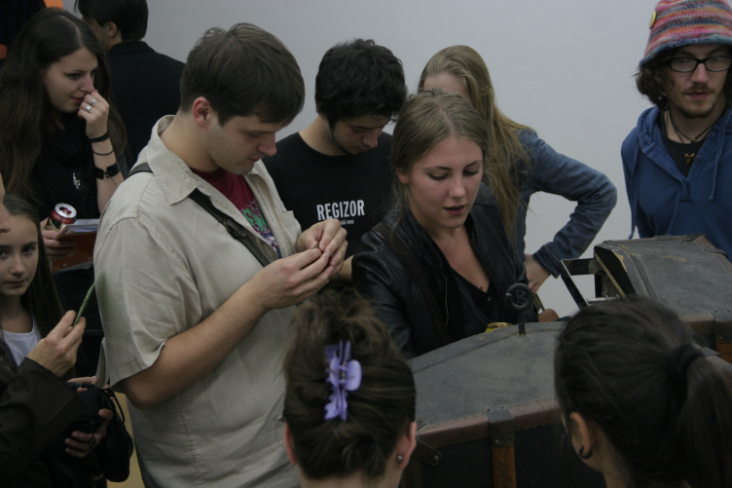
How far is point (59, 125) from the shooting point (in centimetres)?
223

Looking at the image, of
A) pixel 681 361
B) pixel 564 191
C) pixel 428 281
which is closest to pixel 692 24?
pixel 564 191

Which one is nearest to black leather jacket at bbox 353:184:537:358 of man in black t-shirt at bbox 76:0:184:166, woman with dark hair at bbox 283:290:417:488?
woman with dark hair at bbox 283:290:417:488

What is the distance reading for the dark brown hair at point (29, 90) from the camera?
6.85 ft

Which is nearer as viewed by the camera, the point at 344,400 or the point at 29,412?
the point at 344,400

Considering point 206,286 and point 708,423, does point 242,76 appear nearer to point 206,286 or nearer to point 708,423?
point 206,286

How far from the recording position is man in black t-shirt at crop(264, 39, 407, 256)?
185 cm

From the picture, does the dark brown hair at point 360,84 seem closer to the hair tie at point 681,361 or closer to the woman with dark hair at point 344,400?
the woman with dark hair at point 344,400

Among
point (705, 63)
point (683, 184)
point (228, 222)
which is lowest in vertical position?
point (683, 184)

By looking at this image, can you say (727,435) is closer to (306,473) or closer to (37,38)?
(306,473)

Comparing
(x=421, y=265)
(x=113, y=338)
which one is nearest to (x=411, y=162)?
(x=421, y=265)

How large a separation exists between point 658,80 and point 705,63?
0.15 metres

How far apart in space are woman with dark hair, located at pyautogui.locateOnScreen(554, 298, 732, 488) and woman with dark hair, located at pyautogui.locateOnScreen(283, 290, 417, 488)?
30 cm

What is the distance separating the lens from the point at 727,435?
0.92 meters

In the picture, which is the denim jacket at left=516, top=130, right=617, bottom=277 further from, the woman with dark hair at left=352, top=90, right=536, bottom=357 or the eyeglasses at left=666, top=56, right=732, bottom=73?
the woman with dark hair at left=352, top=90, right=536, bottom=357
